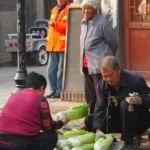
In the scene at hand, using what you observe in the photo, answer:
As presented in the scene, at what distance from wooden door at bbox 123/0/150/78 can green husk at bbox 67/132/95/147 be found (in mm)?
3786

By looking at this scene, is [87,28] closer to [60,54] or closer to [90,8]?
[90,8]

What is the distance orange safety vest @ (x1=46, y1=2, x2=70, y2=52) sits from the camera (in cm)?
1002

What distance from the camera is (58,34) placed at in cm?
1017

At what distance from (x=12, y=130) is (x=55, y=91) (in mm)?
4797

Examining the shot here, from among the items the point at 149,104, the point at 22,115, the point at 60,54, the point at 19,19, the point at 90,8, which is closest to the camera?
the point at 22,115

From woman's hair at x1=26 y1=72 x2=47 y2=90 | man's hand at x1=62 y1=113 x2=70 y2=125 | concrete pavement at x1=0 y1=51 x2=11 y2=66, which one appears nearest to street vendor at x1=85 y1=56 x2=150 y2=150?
man's hand at x1=62 y1=113 x2=70 y2=125

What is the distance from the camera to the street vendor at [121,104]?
6.24 meters

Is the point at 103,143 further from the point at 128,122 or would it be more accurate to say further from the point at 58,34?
the point at 58,34

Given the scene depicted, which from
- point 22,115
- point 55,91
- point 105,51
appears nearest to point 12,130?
point 22,115

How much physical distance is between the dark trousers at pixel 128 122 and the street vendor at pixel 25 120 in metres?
0.91

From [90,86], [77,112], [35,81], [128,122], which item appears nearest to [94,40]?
[90,86]

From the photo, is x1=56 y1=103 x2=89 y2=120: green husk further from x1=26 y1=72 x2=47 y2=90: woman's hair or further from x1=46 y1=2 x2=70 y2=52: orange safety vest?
x1=46 y1=2 x2=70 y2=52: orange safety vest

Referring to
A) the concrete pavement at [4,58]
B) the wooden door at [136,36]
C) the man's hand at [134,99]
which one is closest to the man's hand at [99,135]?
the man's hand at [134,99]

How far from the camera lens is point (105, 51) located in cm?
794
